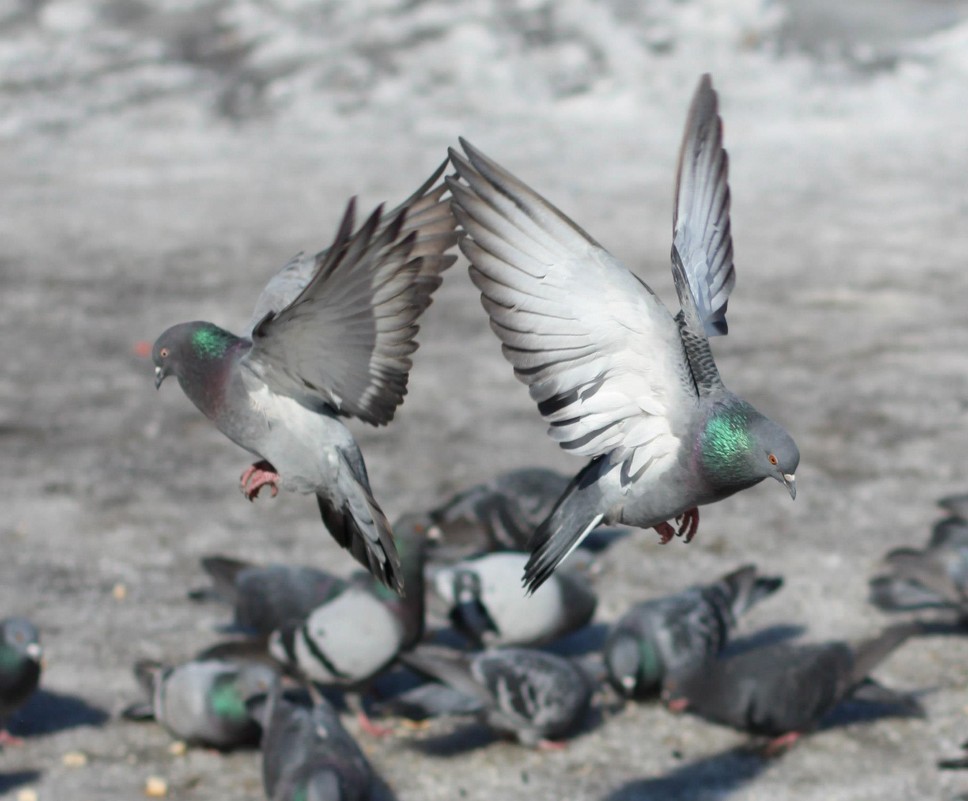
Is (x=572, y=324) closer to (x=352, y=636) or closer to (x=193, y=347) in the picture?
(x=193, y=347)

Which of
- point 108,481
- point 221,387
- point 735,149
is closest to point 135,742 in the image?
point 108,481

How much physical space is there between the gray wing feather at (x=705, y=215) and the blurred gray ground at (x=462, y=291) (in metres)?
2.42

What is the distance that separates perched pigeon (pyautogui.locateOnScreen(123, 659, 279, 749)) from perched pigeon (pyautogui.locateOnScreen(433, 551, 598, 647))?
89cm

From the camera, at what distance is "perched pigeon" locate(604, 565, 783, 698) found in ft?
18.0

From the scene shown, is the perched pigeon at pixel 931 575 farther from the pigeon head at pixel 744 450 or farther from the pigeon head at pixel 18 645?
the pigeon head at pixel 18 645

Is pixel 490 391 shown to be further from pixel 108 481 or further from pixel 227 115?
pixel 227 115

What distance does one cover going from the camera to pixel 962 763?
500cm

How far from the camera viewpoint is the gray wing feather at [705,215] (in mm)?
3361

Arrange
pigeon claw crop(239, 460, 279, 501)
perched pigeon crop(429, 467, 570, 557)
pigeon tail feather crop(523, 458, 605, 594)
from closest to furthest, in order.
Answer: pigeon tail feather crop(523, 458, 605, 594) < pigeon claw crop(239, 460, 279, 501) < perched pigeon crop(429, 467, 570, 557)

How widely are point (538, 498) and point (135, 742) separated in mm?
2213

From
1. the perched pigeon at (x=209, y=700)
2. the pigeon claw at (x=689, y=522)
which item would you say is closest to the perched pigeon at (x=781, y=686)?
the perched pigeon at (x=209, y=700)

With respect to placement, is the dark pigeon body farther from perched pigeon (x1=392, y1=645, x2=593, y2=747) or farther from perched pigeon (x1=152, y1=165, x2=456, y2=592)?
perched pigeon (x1=152, y1=165, x2=456, y2=592)

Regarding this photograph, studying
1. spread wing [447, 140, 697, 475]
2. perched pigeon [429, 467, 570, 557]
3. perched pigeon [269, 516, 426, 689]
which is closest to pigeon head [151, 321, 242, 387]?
spread wing [447, 140, 697, 475]

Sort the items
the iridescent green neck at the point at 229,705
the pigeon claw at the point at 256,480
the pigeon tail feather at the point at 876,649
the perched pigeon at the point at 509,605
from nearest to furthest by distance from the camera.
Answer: the pigeon claw at the point at 256,480 < the iridescent green neck at the point at 229,705 < the pigeon tail feather at the point at 876,649 < the perched pigeon at the point at 509,605
